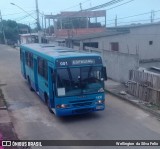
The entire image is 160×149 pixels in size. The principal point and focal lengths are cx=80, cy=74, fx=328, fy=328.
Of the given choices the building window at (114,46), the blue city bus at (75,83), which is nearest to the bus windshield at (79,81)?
the blue city bus at (75,83)

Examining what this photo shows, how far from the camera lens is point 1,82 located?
24766 millimetres

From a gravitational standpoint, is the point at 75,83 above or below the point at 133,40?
below

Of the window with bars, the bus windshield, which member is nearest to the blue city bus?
the bus windshield

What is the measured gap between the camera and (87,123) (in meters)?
13.8

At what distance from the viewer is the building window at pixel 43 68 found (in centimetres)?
1516

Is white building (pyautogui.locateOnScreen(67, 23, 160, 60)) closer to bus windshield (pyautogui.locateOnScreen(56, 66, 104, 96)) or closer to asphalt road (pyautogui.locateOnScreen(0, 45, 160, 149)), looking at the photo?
asphalt road (pyautogui.locateOnScreen(0, 45, 160, 149))

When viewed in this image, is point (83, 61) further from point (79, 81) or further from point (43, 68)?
point (43, 68)

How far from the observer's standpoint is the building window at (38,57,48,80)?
15.2m

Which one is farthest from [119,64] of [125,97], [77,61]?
[77,61]

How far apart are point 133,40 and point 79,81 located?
64.5ft

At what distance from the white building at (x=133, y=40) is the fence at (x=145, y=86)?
1312 cm

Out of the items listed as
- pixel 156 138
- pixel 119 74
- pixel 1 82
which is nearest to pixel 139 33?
pixel 119 74

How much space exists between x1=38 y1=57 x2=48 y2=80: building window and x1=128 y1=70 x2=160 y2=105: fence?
17.3ft

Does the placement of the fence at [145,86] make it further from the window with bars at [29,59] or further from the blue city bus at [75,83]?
the window with bars at [29,59]
